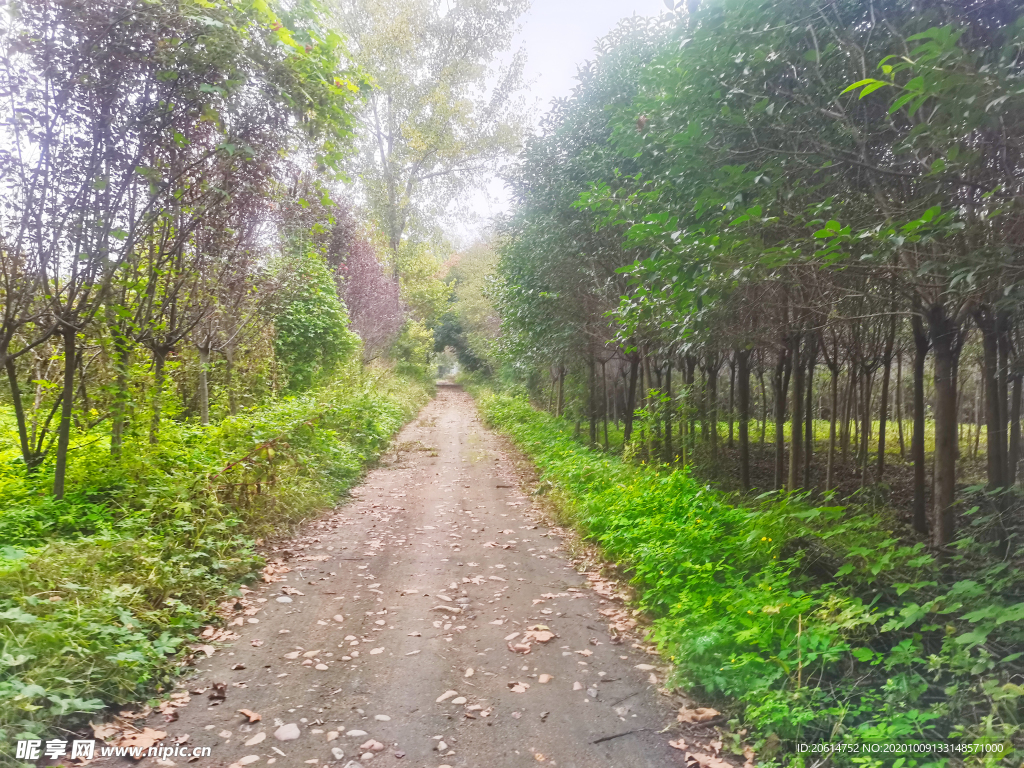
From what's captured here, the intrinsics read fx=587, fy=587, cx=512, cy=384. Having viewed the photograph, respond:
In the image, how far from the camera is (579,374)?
1769 centimetres

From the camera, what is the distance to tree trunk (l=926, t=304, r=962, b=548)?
16.9 ft

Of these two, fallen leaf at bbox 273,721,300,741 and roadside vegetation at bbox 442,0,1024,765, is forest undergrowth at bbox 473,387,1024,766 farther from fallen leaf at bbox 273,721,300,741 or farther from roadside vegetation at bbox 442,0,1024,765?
fallen leaf at bbox 273,721,300,741

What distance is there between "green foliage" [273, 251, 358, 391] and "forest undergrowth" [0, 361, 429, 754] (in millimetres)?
6444

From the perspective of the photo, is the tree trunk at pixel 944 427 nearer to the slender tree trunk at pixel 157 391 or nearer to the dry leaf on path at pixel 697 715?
the dry leaf on path at pixel 697 715

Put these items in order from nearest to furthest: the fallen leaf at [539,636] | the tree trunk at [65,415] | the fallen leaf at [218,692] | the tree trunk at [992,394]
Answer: the fallen leaf at [218,692] → the fallen leaf at [539,636] → the tree trunk at [992,394] → the tree trunk at [65,415]

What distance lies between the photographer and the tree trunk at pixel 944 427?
5.15 m

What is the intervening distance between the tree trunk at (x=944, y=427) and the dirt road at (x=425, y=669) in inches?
117

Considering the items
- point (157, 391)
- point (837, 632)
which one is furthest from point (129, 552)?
point (837, 632)

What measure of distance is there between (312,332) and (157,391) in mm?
8700

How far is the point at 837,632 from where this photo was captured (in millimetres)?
3811

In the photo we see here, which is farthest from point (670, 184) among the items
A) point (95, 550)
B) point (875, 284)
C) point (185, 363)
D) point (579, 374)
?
point (579, 374)

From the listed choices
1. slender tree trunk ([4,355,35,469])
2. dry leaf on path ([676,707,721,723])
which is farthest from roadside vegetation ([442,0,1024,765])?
slender tree trunk ([4,355,35,469])

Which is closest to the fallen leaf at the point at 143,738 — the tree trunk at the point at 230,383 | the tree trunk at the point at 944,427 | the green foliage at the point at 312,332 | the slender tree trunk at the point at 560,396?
the tree trunk at the point at 944,427

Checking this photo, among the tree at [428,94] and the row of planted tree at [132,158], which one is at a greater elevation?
the tree at [428,94]
